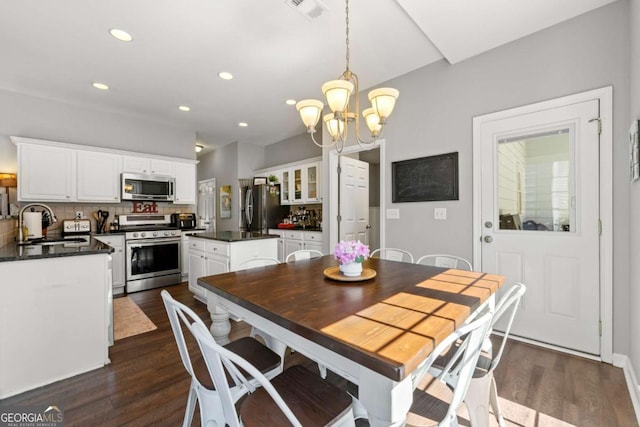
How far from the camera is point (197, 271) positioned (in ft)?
11.8

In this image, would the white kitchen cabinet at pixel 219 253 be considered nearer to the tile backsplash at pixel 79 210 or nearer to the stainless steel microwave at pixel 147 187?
the stainless steel microwave at pixel 147 187

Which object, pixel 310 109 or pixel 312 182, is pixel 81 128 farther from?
pixel 310 109

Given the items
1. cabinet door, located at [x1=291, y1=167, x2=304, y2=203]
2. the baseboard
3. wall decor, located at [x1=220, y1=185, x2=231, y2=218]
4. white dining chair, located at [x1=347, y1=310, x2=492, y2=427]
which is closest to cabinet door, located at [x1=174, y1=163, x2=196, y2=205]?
wall decor, located at [x1=220, y1=185, x2=231, y2=218]

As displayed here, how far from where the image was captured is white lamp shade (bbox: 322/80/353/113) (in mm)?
1688

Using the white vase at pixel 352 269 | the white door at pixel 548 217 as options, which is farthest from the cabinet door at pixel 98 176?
the white door at pixel 548 217

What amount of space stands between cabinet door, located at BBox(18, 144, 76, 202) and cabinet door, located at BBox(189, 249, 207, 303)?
2.05 m

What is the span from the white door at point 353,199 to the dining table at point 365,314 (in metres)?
2.19

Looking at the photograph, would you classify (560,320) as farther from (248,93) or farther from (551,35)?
(248,93)

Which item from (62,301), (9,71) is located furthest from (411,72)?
(9,71)

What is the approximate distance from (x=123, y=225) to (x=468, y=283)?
500cm

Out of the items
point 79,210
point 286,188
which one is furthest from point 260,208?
point 79,210

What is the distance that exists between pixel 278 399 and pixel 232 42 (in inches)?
116

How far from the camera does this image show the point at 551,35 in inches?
91.6

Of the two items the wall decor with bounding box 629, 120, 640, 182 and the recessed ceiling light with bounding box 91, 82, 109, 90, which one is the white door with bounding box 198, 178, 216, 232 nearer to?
the recessed ceiling light with bounding box 91, 82, 109, 90
